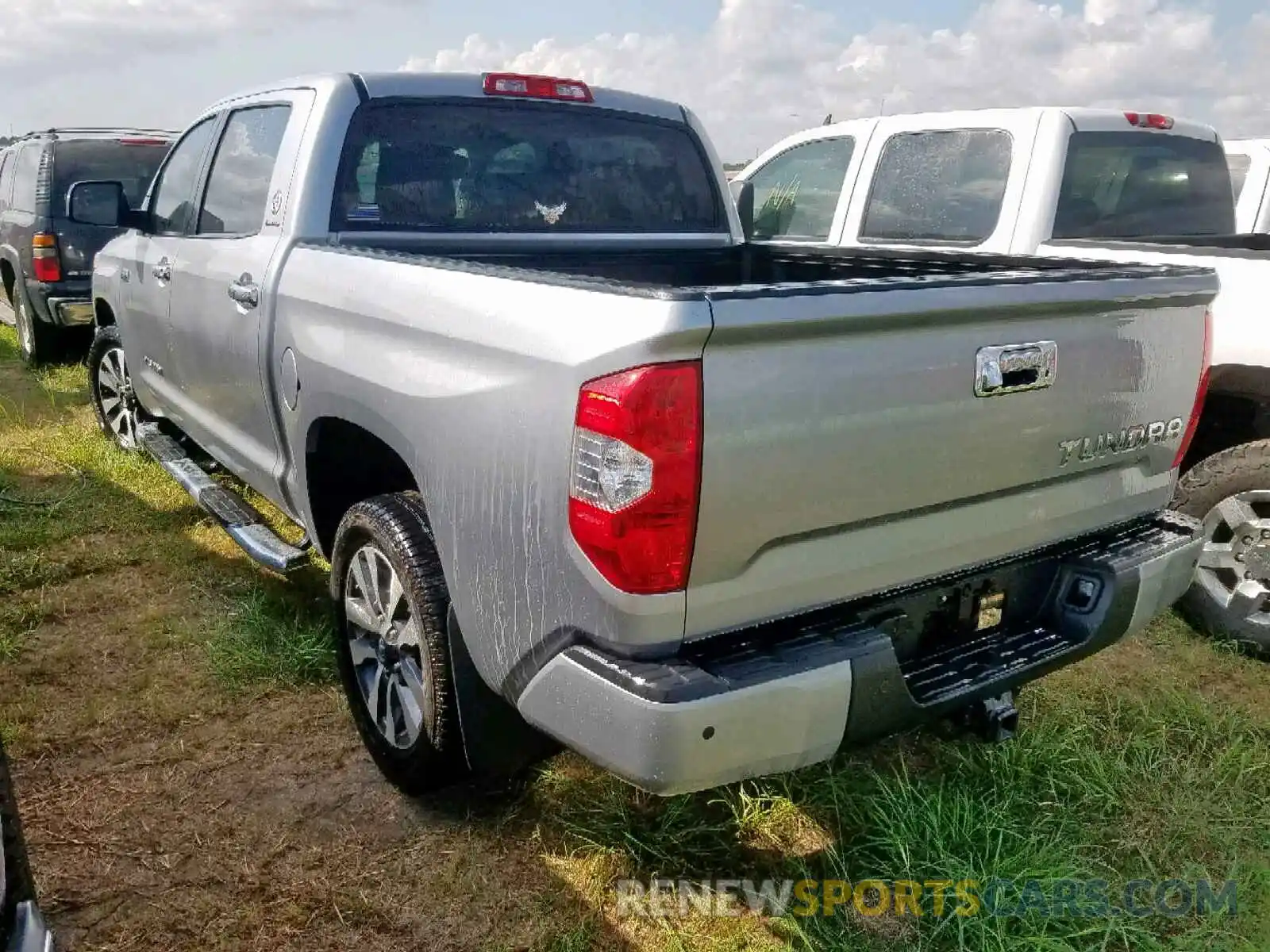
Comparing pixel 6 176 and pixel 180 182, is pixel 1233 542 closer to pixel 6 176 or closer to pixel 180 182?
pixel 180 182

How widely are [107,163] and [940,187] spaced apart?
6.31 meters

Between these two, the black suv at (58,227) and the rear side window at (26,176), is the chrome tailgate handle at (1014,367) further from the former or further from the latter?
the rear side window at (26,176)

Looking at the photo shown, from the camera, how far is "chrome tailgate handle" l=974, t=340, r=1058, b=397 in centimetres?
211

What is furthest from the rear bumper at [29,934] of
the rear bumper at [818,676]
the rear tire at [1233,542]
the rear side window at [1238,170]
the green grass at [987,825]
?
the rear side window at [1238,170]

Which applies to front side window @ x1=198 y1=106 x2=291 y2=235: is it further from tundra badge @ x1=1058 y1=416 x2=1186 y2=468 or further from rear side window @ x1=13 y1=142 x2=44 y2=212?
rear side window @ x1=13 y1=142 x2=44 y2=212

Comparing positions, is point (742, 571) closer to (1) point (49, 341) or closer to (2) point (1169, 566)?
(2) point (1169, 566)

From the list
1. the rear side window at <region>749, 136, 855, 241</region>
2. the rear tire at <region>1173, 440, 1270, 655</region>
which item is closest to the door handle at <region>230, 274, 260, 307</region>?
the rear side window at <region>749, 136, 855, 241</region>

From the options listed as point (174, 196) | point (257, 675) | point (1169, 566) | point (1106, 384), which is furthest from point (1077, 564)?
point (174, 196)

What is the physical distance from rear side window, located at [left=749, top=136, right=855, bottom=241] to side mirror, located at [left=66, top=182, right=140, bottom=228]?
3.26 m

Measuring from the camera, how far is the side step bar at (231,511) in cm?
331

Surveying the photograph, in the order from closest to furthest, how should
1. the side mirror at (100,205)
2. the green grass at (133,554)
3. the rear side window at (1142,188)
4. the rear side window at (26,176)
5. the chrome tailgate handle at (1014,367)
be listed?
1. the chrome tailgate handle at (1014,367)
2. the green grass at (133,554)
3. the side mirror at (100,205)
4. the rear side window at (1142,188)
5. the rear side window at (26,176)

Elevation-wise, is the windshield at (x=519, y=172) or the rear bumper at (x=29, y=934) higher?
the windshield at (x=519, y=172)

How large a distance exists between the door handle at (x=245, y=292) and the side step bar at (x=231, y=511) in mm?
793

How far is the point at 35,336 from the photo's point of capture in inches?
317
